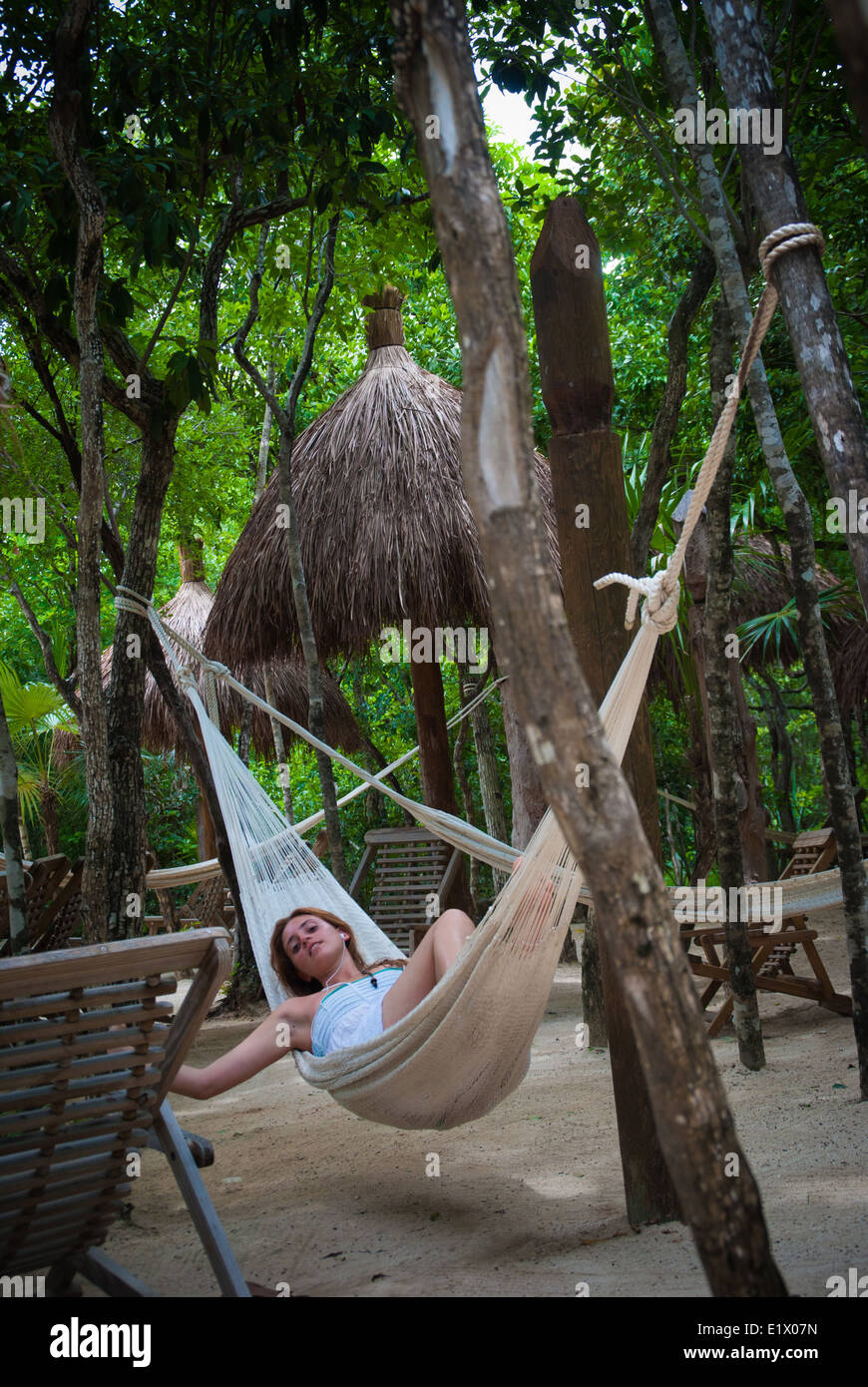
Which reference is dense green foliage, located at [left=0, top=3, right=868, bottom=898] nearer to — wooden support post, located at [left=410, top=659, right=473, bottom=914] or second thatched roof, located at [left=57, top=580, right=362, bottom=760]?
second thatched roof, located at [left=57, top=580, right=362, bottom=760]

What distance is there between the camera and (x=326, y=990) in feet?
7.57

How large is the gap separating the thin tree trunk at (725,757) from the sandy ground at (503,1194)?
0.16 meters

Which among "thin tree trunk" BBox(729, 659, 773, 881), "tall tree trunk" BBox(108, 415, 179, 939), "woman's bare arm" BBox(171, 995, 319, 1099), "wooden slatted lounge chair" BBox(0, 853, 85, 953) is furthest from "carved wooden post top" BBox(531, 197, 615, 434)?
"thin tree trunk" BBox(729, 659, 773, 881)

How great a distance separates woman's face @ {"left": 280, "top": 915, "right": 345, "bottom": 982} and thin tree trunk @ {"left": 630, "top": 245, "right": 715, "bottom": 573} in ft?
4.72

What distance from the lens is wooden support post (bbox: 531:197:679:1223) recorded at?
187cm

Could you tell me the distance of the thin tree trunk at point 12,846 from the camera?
2824mm

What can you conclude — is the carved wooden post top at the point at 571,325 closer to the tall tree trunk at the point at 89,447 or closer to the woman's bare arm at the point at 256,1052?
the tall tree trunk at the point at 89,447

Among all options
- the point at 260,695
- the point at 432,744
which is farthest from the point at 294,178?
the point at 260,695

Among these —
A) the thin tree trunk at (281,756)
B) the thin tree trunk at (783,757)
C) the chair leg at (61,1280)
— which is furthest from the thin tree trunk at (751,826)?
the chair leg at (61,1280)

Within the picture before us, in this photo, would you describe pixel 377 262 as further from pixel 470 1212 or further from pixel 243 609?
pixel 470 1212

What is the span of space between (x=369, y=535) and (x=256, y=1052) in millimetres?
2479

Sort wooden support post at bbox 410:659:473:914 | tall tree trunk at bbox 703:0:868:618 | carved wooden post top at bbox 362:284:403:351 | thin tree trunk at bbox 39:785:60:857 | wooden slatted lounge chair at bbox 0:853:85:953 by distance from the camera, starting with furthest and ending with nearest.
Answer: thin tree trunk at bbox 39:785:60:857, carved wooden post top at bbox 362:284:403:351, wooden support post at bbox 410:659:473:914, wooden slatted lounge chair at bbox 0:853:85:953, tall tree trunk at bbox 703:0:868:618

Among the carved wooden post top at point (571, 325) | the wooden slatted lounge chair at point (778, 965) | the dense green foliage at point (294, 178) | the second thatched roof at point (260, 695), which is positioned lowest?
the wooden slatted lounge chair at point (778, 965)

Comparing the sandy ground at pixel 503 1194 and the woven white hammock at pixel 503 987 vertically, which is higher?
the woven white hammock at pixel 503 987
